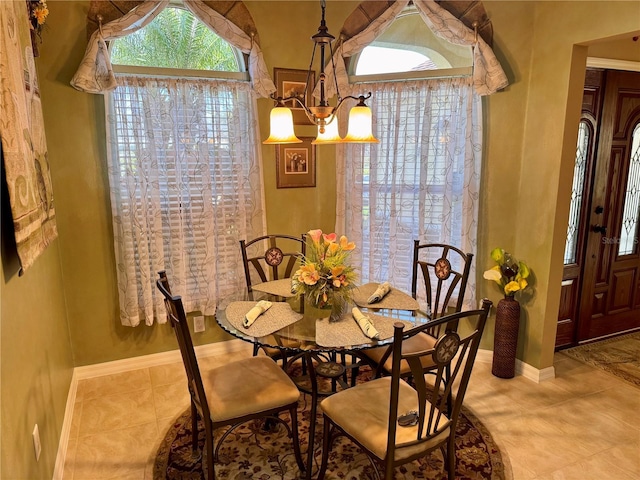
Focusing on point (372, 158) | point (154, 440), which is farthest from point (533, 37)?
point (154, 440)

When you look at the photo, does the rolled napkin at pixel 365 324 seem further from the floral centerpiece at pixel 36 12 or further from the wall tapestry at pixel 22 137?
the floral centerpiece at pixel 36 12

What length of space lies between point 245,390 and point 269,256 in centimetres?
111

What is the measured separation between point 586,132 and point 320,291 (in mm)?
2590

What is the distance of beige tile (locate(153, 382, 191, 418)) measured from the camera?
277 centimetres

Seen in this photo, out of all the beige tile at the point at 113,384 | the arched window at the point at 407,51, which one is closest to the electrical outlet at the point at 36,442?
the beige tile at the point at 113,384

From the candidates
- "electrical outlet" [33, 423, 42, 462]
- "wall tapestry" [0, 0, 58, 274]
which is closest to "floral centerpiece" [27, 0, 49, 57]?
"wall tapestry" [0, 0, 58, 274]

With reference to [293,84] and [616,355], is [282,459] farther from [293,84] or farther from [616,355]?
[616,355]

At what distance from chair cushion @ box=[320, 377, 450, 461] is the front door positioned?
2225 millimetres

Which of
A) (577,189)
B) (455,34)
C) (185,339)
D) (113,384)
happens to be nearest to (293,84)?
(455,34)

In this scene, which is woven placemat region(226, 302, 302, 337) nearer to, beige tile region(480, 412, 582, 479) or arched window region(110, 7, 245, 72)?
beige tile region(480, 412, 582, 479)

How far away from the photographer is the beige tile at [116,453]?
7.36ft

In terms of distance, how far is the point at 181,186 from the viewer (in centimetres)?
312

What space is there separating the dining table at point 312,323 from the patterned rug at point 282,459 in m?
0.18

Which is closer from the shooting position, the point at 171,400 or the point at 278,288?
the point at 278,288
